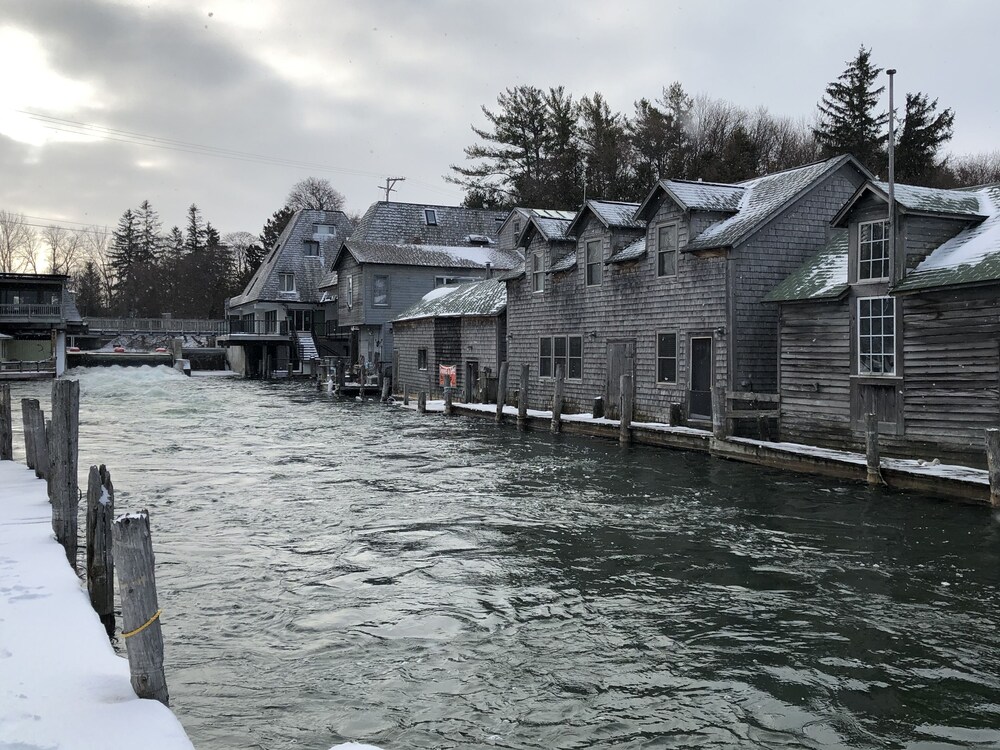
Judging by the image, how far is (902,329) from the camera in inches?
730

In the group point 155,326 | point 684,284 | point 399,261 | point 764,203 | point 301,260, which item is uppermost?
point 301,260

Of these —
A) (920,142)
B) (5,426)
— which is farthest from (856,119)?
(5,426)

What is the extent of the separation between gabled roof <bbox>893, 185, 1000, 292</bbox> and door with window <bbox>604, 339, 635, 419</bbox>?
10005 millimetres

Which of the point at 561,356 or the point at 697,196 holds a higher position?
the point at 697,196

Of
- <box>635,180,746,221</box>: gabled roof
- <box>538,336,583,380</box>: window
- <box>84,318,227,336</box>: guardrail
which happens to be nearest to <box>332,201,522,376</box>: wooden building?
<box>538,336,583,380</box>: window

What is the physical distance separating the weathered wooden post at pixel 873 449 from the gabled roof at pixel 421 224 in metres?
42.4

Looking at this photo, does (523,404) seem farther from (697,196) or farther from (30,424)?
(30,424)

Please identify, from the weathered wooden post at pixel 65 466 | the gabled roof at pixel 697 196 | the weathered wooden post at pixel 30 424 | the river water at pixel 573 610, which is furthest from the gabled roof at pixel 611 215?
the weathered wooden post at pixel 65 466

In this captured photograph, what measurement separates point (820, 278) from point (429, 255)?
36000mm

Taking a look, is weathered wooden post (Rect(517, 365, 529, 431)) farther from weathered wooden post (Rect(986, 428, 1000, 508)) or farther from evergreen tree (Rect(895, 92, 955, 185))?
evergreen tree (Rect(895, 92, 955, 185))

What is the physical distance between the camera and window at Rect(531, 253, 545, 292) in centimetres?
3272

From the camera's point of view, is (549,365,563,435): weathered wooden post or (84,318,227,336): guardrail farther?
(84,318,227,336): guardrail

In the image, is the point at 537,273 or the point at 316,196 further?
the point at 316,196

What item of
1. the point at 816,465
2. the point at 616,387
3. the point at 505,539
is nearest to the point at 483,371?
the point at 616,387
